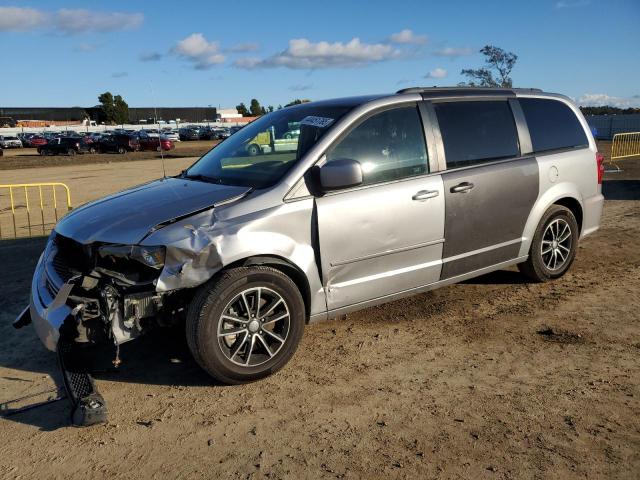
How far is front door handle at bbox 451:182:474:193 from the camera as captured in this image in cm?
454

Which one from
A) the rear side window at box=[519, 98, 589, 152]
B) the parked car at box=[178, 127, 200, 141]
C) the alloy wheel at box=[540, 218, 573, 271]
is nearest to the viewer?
the rear side window at box=[519, 98, 589, 152]

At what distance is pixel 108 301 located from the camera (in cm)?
337

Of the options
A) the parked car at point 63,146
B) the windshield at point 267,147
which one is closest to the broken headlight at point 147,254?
the windshield at point 267,147

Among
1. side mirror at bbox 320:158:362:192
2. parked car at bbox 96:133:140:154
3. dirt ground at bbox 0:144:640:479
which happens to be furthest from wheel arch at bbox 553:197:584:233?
parked car at bbox 96:133:140:154

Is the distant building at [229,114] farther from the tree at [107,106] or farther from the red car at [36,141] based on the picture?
the red car at [36,141]

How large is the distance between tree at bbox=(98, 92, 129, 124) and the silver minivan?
113 m

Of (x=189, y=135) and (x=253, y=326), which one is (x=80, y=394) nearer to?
(x=253, y=326)

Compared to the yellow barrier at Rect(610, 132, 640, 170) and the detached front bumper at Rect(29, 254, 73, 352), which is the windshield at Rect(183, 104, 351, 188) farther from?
the yellow barrier at Rect(610, 132, 640, 170)

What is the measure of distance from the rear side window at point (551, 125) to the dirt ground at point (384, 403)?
5.00 feet

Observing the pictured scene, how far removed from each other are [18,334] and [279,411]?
106 inches

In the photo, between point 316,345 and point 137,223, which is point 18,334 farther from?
point 316,345

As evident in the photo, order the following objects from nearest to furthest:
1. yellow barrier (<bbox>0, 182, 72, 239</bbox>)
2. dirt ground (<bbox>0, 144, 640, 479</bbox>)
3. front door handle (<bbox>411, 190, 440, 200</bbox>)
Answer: dirt ground (<bbox>0, 144, 640, 479</bbox>)
front door handle (<bbox>411, 190, 440, 200</bbox>)
yellow barrier (<bbox>0, 182, 72, 239</bbox>)

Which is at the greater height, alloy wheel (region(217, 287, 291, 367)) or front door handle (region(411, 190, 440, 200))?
front door handle (region(411, 190, 440, 200))

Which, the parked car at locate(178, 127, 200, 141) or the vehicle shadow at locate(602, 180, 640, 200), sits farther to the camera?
the parked car at locate(178, 127, 200, 141)
